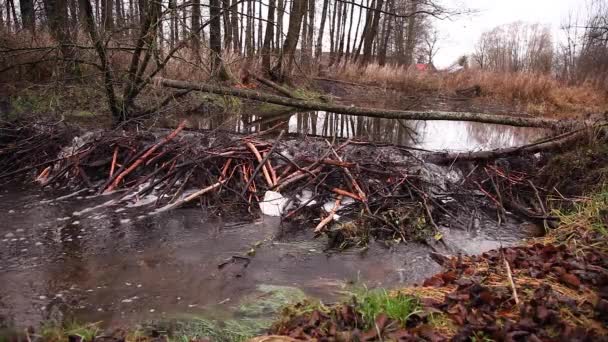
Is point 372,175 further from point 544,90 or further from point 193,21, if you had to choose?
point 544,90

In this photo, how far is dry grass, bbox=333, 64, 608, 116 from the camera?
15695mm

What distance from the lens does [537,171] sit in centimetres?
570

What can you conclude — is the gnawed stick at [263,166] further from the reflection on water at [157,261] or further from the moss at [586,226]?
the moss at [586,226]

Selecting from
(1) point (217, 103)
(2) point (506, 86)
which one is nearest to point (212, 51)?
(1) point (217, 103)

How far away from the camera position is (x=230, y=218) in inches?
184

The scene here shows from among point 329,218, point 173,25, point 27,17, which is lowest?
point 329,218

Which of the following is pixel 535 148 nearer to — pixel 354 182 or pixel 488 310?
pixel 354 182

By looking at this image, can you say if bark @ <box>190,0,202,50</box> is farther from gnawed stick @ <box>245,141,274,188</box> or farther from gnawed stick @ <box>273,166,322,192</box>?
gnawed stick @ <box>273,166,322,192</box>

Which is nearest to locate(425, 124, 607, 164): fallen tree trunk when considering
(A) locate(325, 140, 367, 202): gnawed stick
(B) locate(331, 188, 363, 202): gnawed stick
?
(A) locate(325, 140, 367, 202): gnawed stick

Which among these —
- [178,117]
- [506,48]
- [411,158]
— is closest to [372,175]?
[411,158]

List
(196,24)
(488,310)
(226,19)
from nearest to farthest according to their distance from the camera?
(488,310)
(196,24)
(226,19)

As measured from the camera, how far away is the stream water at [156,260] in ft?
9.87

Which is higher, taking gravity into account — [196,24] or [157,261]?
[196,24]

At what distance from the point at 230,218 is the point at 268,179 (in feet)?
2.47
